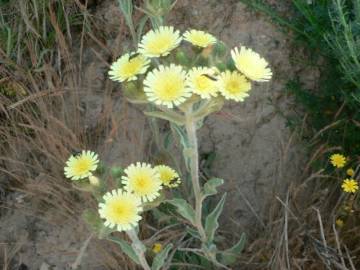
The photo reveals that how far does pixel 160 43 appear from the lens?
1410mm

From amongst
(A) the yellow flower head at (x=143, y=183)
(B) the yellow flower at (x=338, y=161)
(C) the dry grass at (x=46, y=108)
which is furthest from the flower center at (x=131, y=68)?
(B) the yellow flower at (x=338, y=161)

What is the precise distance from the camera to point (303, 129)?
2039mm

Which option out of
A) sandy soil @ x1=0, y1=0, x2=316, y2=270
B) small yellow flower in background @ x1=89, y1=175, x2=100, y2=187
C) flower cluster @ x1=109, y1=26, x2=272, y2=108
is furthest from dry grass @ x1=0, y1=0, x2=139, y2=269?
flower cluster @ x1=109, y1=26, x2=272, y2=108

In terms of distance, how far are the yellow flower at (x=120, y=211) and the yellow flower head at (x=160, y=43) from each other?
0.33m

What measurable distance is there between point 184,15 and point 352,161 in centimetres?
82

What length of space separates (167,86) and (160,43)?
14 centimetres

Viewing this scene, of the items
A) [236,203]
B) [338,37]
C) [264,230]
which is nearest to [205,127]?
[236,203]

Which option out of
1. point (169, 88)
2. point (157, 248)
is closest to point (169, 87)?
point (169, 88)

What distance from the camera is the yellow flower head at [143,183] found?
1438mm

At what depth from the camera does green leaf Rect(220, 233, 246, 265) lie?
1822 millimetres

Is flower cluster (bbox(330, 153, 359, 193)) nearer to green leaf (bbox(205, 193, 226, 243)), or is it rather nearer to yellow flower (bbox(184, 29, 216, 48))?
green leaf (bbox(205, 193, 226, 243))

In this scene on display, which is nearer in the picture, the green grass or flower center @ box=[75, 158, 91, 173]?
flower center @ box=[75, 158, 91, 173]

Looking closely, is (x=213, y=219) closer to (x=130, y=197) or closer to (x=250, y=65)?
(x=130, y=197)

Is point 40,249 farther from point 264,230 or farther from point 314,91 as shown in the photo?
point 314,91
